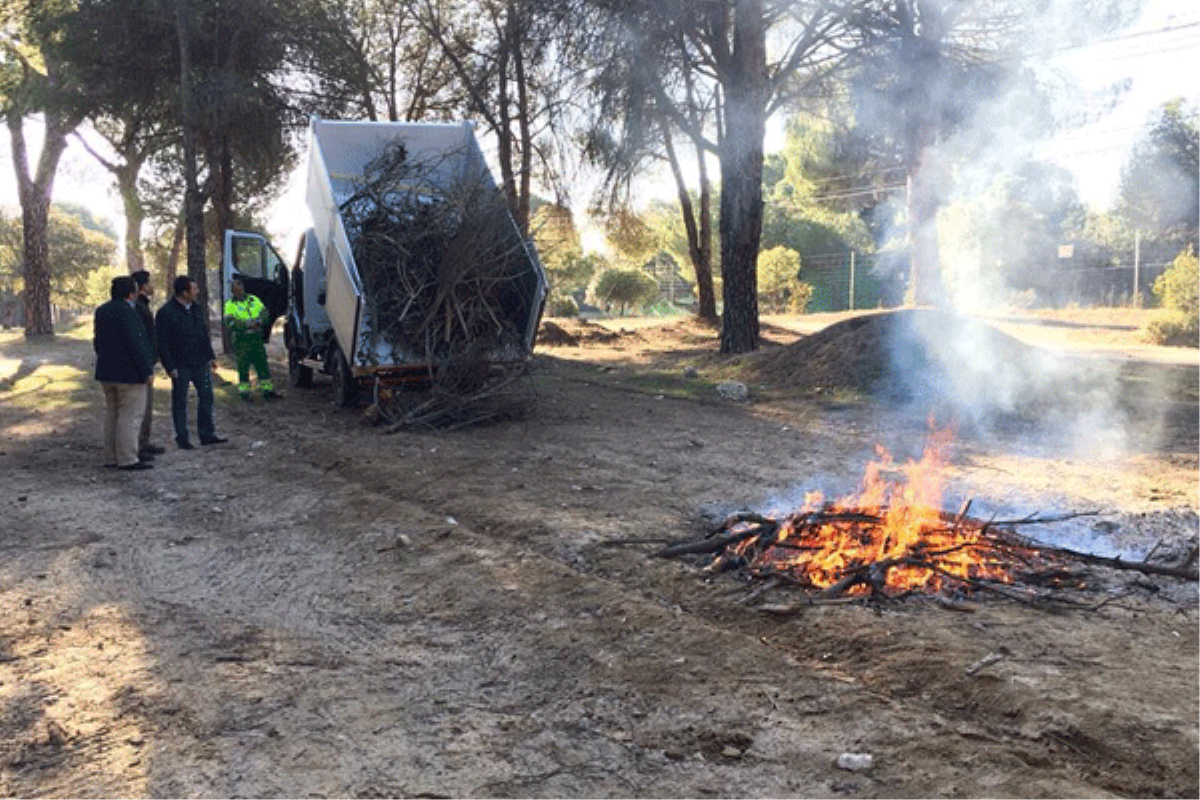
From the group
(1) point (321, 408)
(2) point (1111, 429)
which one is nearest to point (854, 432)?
(2) point (1111, 429)

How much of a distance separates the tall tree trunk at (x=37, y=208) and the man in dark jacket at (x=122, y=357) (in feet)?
58.7

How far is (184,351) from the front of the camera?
9414 mm

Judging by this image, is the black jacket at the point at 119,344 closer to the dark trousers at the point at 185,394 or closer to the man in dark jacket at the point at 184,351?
the man in dark jacket at the point at 184,351

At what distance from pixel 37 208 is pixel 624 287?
26.0 meters

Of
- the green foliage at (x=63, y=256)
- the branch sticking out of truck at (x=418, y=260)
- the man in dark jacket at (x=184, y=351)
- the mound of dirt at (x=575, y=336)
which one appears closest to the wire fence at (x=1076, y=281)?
the mound of dirt at (x=575, y=336)

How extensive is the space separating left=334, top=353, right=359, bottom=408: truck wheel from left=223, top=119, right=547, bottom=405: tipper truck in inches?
0.7

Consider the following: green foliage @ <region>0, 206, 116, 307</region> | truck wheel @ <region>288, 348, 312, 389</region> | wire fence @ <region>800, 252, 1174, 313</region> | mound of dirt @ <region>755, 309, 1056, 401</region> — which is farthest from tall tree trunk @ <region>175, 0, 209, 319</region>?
green foliage @ <region>0, 206, 116, 307</region>

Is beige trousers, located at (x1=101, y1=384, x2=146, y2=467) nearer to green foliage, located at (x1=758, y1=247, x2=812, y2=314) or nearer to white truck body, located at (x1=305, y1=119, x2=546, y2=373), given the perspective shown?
white truck body, located at (x1=305, y1=119, x2=546, y2=373)

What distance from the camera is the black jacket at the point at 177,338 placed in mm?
9344

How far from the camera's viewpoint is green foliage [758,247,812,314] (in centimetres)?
3450

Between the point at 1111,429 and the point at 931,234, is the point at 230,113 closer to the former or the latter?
the point at 931,234

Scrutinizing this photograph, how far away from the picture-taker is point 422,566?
5.53m

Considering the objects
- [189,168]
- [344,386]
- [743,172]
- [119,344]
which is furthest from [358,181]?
[743,172]

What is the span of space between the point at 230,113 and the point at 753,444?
14127mm
